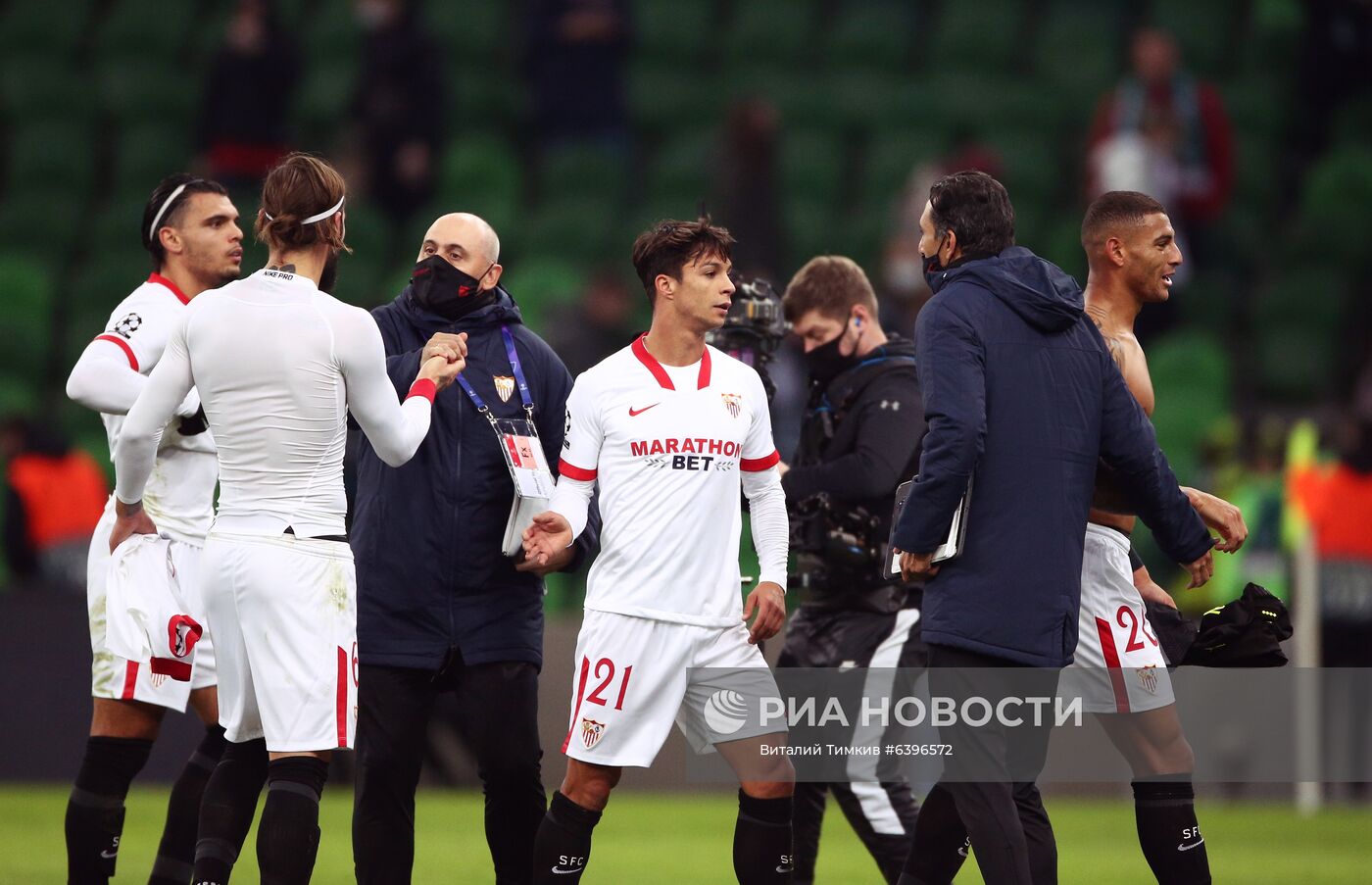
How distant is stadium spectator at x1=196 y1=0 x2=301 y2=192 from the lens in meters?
14.6

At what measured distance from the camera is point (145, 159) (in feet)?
53.6

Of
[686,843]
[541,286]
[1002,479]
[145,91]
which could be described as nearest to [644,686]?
[1002,479]

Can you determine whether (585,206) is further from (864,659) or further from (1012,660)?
(1012,660)

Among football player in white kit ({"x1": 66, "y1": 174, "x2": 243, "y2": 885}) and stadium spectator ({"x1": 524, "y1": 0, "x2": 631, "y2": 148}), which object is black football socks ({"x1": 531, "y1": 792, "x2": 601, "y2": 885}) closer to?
football player in white kit ({"x1": 66, "y1": 174, "x2": 243, "y2": 885})

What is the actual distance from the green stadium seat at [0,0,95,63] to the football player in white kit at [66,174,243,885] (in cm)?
1178

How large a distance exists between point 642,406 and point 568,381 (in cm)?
64

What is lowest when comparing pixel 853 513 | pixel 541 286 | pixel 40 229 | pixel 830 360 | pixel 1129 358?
pixel 853 513

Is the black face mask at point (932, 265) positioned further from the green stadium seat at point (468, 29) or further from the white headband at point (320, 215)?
the green stadium seat at point (468, 29)

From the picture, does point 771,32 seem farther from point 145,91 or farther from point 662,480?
point 662,480

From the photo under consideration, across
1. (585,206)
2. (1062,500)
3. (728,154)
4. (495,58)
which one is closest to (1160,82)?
(728,154)

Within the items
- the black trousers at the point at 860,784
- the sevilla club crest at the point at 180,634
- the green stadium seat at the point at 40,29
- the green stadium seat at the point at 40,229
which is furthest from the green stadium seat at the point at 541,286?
the sevilla club crest at the point at 180,634

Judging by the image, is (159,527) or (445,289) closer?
(445,289)

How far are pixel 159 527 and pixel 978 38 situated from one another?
37.9 ft

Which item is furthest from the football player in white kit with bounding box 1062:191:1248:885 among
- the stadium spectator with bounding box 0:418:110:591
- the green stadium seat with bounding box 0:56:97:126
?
the green stadium seat with bounding box 0:56:97:126
